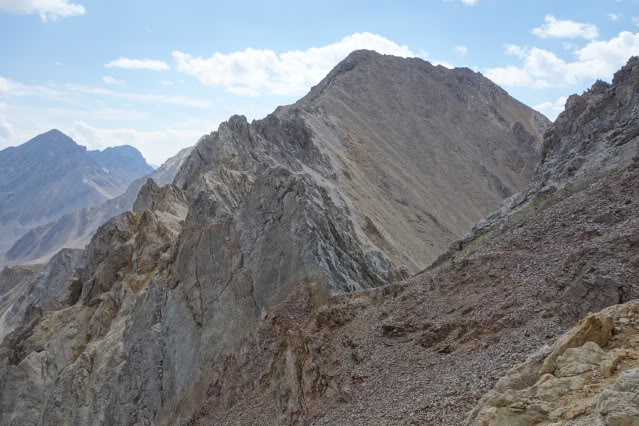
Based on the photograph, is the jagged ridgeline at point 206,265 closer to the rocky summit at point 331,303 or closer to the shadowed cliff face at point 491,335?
the rocky summit at point 331,303

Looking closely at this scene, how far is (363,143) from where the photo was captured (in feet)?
229

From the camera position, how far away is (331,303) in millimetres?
22484

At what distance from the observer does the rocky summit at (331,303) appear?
1460 cm

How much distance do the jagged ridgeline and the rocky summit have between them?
122 millimetres

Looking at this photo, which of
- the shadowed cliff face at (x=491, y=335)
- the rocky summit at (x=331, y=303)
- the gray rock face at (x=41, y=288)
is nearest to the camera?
the shadowed cliff face at (x=491, y=335)

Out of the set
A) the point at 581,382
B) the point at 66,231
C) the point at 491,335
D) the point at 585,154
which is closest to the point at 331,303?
the point at 491,335

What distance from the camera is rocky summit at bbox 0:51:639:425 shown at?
14.6 meters

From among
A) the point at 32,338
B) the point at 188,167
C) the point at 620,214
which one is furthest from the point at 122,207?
the point at 620,214

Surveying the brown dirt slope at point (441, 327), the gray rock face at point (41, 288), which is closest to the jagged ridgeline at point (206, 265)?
the brown dirt slope at point (441, 327)

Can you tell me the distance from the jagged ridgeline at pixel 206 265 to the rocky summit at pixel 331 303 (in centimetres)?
12

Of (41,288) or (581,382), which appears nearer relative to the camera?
(581,382)

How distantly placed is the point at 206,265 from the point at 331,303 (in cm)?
938

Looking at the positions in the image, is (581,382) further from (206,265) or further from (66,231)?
(66,231)

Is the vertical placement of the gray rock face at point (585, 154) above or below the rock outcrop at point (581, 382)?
Answer: above
